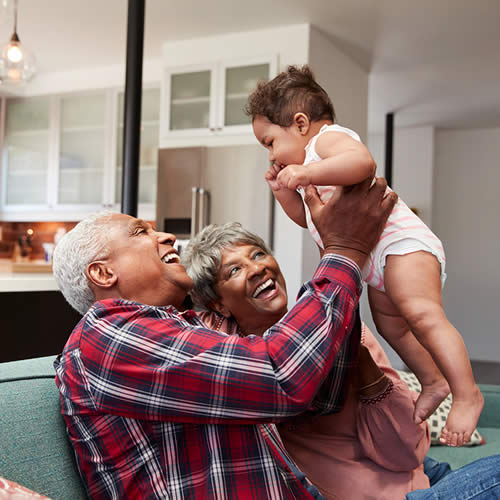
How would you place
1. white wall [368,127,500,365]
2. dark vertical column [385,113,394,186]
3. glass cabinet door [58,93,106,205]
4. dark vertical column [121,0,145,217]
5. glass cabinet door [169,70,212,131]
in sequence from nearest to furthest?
dark vertical column [121,0,145,217] → glass cabinet door [169,70,212,131] → glass cabinet door [58,93,106,205] → dark vertical column [385,113,394,186] → white wall [368,127,500,365]

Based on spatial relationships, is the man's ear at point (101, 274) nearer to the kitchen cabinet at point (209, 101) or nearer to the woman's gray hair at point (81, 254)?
the woman's gray hair at point (81, 254)

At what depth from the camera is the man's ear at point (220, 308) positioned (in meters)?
1.66

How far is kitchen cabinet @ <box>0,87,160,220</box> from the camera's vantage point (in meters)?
5.33

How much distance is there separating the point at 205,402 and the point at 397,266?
1.77 ft

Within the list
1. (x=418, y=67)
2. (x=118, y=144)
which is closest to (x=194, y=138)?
(x=118, y=144)

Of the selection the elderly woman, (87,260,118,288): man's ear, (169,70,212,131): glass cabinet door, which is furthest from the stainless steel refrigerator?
(87,260,118,288): man's ear

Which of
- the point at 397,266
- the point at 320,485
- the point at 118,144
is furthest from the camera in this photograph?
the point at 118,144

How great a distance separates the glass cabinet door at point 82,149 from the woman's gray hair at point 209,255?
3.99 m

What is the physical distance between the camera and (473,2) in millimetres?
3877

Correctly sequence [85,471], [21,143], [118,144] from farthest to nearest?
[21,143]
[118,144]
[85,471]

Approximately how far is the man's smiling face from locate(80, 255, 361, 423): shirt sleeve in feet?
0.82

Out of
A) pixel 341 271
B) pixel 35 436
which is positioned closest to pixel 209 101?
pixel 341 271

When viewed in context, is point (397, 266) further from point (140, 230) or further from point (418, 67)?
point (418, 67)

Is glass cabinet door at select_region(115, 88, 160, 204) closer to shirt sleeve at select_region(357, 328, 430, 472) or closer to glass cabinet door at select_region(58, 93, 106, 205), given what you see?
glass cabinet door at select_region(58, 93, 106, 205)
